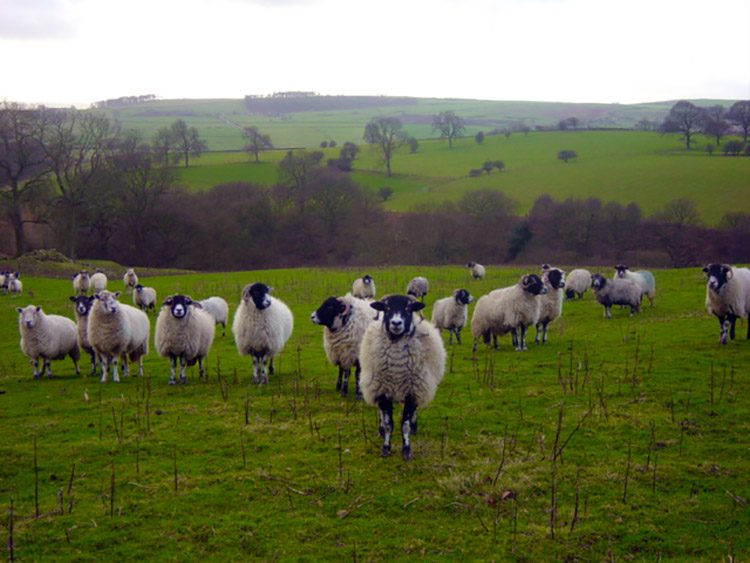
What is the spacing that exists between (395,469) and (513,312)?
8.57 meters

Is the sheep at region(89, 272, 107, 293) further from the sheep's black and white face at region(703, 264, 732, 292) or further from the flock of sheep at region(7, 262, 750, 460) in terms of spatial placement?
the sheep's black and white face at region(703, 264, 732, 292)

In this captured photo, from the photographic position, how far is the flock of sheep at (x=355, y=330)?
7.71m

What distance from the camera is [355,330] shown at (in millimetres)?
10789

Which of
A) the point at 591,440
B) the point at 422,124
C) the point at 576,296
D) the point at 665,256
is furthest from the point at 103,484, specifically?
the point at 422,124

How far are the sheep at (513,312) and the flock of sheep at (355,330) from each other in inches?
1.1

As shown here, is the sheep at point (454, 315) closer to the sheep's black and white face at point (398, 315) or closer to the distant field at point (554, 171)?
the sheep's black and white face at point (398, 315)

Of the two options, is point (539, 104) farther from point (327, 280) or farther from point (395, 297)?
point (395, 297)


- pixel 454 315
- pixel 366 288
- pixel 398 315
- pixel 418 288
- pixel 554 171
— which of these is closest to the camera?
pixel 398 315

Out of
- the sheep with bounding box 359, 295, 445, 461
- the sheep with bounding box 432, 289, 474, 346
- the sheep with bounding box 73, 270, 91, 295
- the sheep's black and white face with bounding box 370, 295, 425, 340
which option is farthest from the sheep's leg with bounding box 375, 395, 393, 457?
the sheep with bounding box 73, 270, 91, 295

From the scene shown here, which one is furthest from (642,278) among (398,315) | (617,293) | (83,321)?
(83,321)

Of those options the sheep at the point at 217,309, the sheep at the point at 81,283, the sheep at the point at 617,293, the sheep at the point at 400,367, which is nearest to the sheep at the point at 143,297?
the sheep at the point at 81,283

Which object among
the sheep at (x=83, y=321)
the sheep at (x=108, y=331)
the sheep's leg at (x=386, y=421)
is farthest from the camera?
the sheep at (x=83, y=321)

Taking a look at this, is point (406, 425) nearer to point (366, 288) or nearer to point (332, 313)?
point (332, 313)

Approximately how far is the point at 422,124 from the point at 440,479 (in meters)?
128
